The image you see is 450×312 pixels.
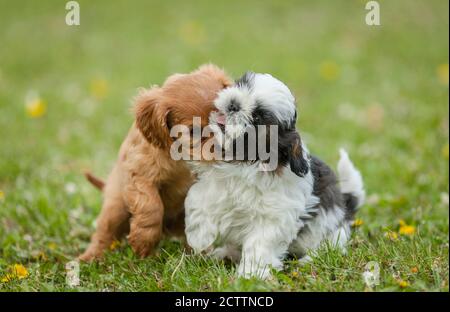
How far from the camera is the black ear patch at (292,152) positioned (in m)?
3.55

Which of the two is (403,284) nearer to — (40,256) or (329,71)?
(40,256)

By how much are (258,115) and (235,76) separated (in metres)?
1.37

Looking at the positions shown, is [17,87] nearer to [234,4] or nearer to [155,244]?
[234,4]

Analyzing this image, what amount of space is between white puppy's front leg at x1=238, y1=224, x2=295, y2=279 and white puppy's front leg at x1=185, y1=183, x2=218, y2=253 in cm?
26

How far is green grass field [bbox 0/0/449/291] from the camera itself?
382cm

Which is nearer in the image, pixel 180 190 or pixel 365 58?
pixel 180 190

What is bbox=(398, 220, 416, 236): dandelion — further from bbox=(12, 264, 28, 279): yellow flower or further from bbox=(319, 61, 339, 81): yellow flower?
bbox=(319, 61, 339, 81): yellow flower

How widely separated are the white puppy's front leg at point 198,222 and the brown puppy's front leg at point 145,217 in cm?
21

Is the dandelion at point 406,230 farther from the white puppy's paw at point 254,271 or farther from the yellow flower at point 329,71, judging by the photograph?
the yellow flower at point 329,71

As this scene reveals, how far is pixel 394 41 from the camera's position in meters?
10.8

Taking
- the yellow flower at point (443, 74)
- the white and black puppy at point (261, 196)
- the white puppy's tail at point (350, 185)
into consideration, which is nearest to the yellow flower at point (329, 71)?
→ the yellow flower at point (443, 74)

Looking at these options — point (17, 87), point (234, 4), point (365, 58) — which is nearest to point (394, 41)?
point (365, 58)
